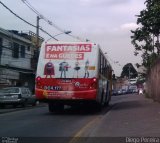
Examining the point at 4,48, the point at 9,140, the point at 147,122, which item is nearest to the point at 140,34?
the point at 147,122

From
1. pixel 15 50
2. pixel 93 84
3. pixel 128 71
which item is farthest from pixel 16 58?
pixel 128 71

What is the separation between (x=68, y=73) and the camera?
23.1m

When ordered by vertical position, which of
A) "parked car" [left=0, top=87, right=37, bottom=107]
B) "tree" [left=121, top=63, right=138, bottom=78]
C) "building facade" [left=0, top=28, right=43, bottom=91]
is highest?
"tree" [left=121, top=63, right=138, bottom=78]

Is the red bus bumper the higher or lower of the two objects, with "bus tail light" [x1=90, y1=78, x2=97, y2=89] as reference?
lower

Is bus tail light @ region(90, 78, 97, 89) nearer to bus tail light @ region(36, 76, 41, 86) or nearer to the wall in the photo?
→ bus tail light @ region(36, 76, 41, 86)

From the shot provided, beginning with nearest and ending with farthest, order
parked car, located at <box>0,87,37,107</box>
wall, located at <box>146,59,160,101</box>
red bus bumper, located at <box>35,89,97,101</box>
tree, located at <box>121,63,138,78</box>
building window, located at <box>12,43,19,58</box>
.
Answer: red bus bumper, located at <box>35,89,97,101</box>
parked car, located at <box>0,87,37,107</box>
wall, located at <box>146,59,160,101</box>
building window, located at <box>12,43,19,58</box>
tree, located at <box>121,63,138,78</box>

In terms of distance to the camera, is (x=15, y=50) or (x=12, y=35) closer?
(x=12, y=35)

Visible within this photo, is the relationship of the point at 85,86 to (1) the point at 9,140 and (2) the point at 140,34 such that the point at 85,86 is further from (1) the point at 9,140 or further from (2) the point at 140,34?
(1) the point at 9,140

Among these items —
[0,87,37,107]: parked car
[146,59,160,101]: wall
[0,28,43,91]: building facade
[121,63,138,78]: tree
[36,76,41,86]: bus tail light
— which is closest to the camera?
[36,76,41,86]: bus tail light

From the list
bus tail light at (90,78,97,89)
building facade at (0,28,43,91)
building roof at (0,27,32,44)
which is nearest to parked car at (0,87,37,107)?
bus tail light at (90,78,97,89)

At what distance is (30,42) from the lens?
56656mm

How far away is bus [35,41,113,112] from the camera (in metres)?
22.8

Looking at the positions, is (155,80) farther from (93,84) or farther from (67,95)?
(67,95)

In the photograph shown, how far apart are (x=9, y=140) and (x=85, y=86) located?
33.3 feet
